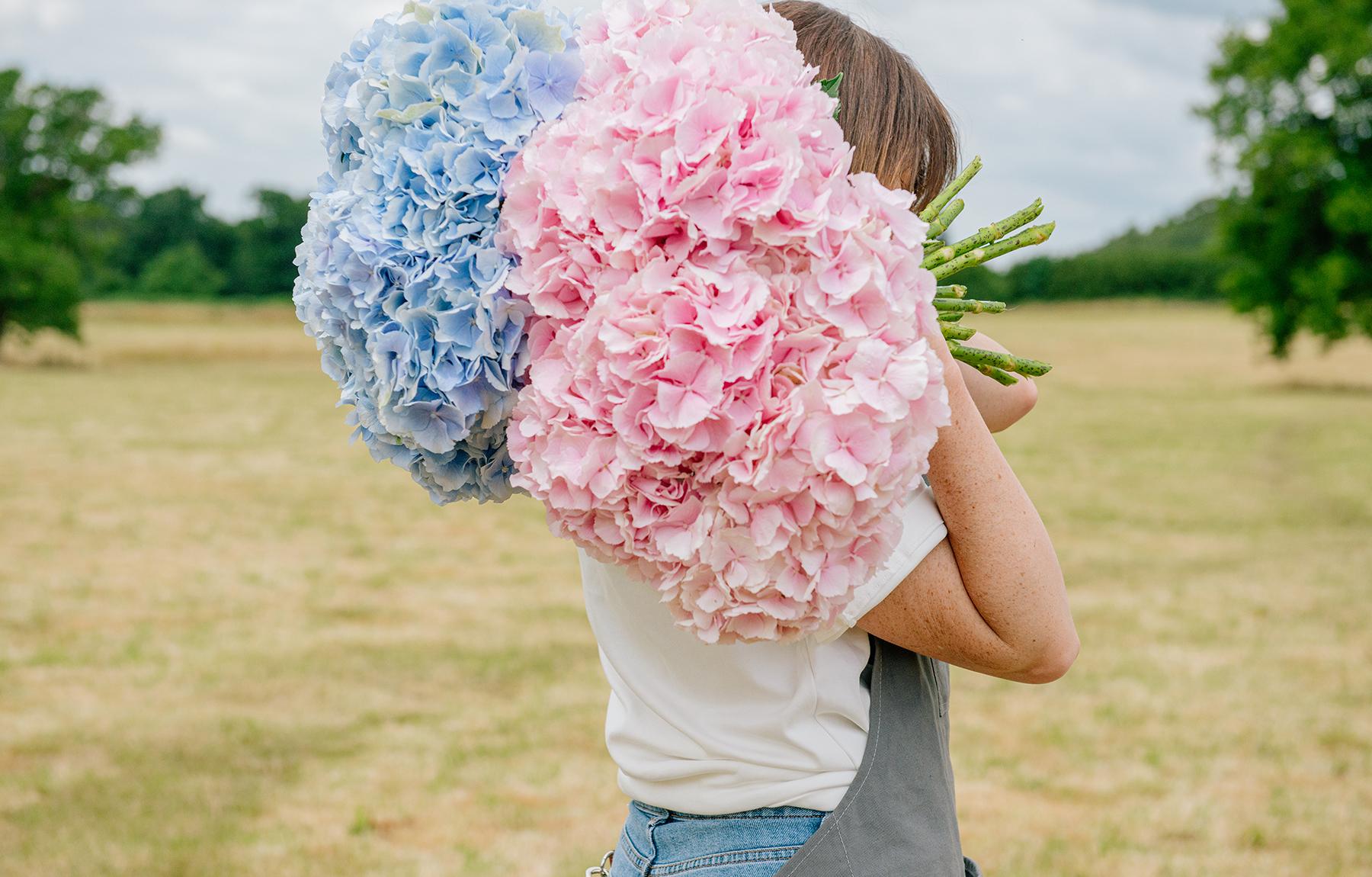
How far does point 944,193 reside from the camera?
1.75m

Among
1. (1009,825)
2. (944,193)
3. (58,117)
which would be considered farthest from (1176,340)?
(944,193)

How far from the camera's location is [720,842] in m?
1.77

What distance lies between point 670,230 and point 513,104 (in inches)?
12.5

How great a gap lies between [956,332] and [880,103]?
0.36 metres

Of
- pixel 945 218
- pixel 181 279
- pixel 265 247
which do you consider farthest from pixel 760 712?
pixel 181 279

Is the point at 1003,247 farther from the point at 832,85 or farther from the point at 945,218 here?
the point at 832,85

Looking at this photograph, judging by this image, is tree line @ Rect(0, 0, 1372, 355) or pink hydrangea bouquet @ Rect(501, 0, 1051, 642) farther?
tree line @ Rect(0, 0, 1372, 355)

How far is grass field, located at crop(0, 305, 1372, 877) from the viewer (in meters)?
5.47

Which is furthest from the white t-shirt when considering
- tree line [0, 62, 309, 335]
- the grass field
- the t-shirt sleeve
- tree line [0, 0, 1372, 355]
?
tree line [0, 62, 309, 335]

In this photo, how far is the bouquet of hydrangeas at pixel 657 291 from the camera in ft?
4.58

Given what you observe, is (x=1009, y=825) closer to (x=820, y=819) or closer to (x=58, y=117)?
(x=820, y=819)

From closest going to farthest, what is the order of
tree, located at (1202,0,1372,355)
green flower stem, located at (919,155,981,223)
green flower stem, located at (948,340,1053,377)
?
green flower stem, located at (919,155,981,223), green flower stem, located at (948,340,1053,377), tree, located at (1202,0,1372,355)

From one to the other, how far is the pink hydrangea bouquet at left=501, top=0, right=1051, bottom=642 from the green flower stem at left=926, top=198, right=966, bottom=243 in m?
0.27

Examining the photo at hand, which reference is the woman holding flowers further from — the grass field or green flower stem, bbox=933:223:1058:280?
the grass field
